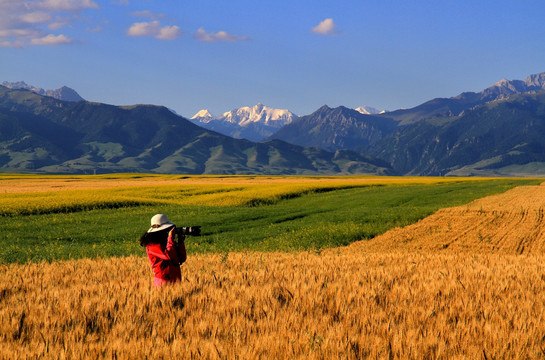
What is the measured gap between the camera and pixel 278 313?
8125 millimetres

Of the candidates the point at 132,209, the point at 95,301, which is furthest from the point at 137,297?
the point at 132,209

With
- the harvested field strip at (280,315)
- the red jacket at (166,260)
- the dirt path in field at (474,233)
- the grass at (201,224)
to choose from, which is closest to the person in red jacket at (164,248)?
the red jacket at (166,260)

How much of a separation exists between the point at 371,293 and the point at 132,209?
130 ft

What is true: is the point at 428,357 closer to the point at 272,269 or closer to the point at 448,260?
the point at 272,269

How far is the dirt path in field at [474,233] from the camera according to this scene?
88.7 ft

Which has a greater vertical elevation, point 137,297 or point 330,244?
point 137,297

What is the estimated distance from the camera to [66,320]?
312 inches

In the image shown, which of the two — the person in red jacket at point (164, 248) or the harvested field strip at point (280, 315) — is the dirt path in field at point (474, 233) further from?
the person in red jacket at point (164, 248)

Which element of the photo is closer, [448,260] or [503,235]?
[448,260]

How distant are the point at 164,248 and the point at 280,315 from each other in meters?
2.91

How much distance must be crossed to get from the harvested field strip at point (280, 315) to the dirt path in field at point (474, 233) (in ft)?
47.7

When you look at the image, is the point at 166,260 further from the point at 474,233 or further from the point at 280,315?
the point at 474,233

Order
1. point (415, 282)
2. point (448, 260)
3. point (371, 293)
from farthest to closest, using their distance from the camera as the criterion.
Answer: point (448, 260) < point (415, 282) < point (371, 293)

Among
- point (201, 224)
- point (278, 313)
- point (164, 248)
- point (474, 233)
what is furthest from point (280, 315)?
point (201, 224)
